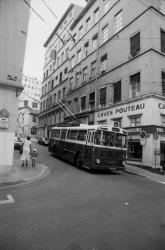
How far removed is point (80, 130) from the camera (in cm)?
1415

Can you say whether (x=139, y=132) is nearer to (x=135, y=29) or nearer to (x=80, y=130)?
(x=80, y=130)

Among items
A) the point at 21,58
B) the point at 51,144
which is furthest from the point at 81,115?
the point at 21,58

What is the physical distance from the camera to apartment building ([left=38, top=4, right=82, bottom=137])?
118 feet

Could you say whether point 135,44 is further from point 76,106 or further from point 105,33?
point 76,106

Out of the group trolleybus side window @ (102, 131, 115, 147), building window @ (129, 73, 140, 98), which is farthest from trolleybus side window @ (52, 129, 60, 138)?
building window @ (129, 73, 140, 98)

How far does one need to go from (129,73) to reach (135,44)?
113 inches

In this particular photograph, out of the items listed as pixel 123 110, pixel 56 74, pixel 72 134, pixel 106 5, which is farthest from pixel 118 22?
pixel 56 74

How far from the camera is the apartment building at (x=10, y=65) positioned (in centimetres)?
960

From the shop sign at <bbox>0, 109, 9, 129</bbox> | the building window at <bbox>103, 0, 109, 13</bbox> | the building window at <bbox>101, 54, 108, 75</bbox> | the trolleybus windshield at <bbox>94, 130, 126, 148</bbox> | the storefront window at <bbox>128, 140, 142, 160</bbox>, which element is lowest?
the storefront window at <bbox>128, 140, 142, 160</bbox>

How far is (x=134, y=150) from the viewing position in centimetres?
→ 1803

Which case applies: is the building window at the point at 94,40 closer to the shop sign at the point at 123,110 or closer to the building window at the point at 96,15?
the building window at the point at 96,15

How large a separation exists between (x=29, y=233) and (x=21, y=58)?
29.1 ft

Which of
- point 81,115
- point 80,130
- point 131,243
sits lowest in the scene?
point 131,243

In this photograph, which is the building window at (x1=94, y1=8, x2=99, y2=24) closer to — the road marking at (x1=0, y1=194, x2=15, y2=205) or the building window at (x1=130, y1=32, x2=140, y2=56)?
the building window at (x1=130, y1=32, x2=140, y2=56)
